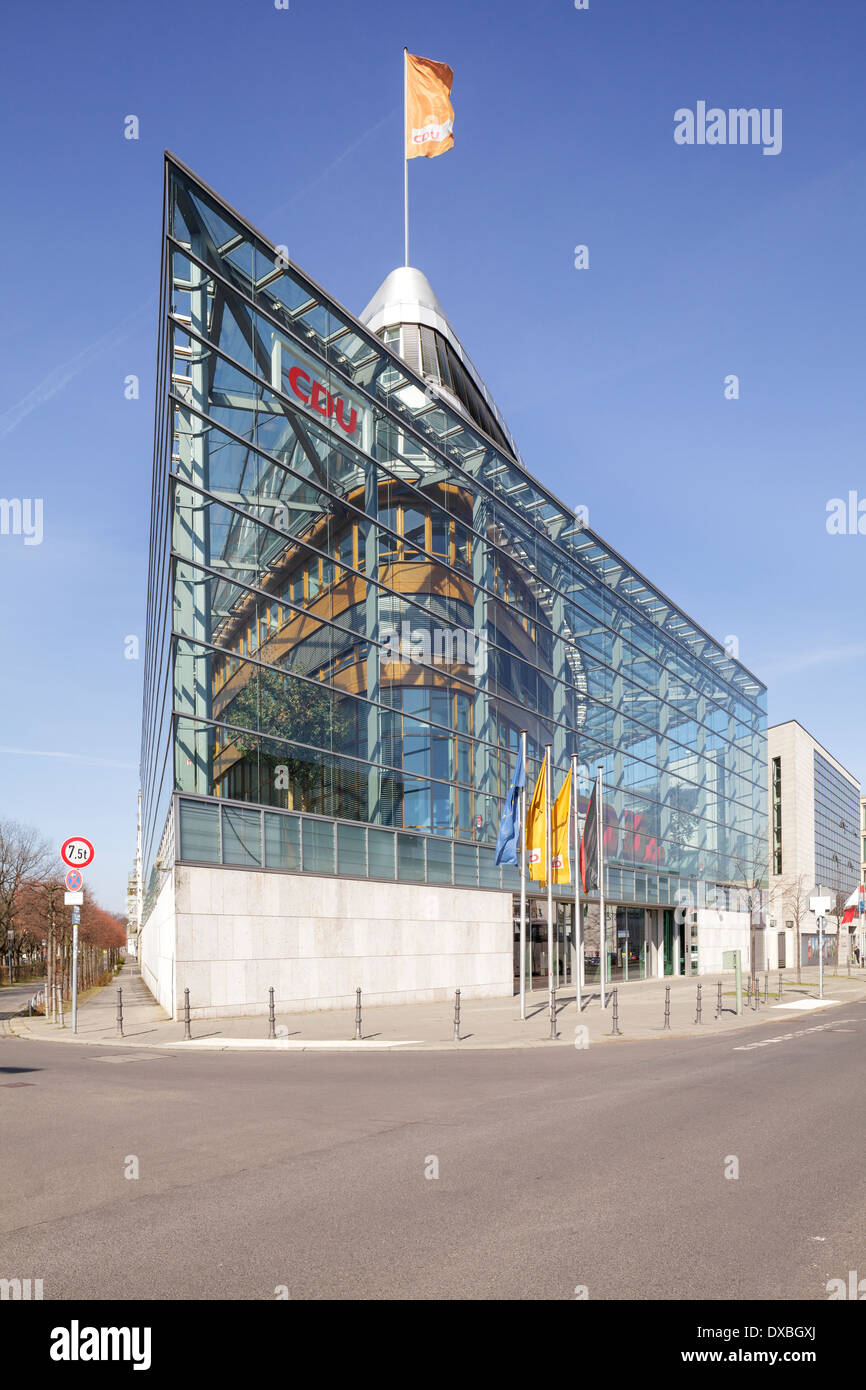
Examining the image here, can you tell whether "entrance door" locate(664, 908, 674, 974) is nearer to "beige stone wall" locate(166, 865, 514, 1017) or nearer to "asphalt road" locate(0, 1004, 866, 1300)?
"beige stone wall" locate(166, 865, 514, 1017)

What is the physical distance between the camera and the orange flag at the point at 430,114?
40.9 m

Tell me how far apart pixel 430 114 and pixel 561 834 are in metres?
30.2

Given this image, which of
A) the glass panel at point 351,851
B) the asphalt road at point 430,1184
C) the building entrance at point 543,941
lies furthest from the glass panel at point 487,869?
the asphalt road at point 430,1184

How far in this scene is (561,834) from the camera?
27.8 m

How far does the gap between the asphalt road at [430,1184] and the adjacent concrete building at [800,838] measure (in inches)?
2912

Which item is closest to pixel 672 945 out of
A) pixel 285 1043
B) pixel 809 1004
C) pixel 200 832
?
pixel 809 1004

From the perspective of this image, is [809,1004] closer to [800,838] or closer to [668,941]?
[668,941]

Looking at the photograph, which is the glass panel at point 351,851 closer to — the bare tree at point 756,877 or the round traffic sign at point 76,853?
the round traffic sign at point 76,853

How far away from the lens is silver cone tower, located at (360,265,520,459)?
49219mm

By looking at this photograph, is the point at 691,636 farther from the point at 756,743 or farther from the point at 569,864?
the point at 569,864

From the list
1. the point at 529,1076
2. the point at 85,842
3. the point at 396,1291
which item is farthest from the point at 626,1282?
the point at 85,842

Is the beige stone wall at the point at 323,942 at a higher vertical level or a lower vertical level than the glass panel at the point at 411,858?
lower

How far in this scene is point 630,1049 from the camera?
68.9 ft
